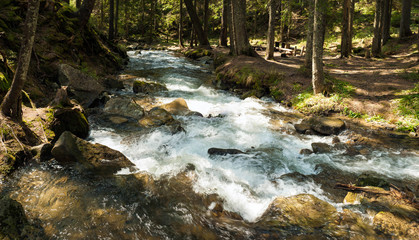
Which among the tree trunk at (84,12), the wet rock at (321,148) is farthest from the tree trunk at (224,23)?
the wet rock at (321,148)

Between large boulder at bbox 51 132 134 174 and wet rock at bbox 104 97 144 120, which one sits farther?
wet rock at bbox 104 97 144 120

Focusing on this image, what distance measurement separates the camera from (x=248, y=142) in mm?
8211

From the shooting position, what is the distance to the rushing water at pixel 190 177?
13.6 feet

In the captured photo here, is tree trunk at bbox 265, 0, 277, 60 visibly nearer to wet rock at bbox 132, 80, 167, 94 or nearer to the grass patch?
the grass patch

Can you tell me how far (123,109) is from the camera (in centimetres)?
1006

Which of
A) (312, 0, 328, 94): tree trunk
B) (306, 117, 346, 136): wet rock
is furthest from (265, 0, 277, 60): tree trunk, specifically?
(306, 117, 346, 136): wet rock

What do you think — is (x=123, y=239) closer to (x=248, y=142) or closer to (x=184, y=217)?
(x=184, y=217)

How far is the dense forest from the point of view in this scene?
4223mm

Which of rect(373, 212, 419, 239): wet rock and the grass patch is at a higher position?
the grass patch

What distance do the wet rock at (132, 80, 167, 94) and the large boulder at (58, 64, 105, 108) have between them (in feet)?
8.92

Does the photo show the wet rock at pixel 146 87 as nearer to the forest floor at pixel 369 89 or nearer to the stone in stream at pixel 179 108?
the stone in stream at pixel 179 108

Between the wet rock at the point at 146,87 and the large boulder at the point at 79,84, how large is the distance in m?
2.72

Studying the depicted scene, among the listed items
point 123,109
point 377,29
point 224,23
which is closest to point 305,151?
point 123,109

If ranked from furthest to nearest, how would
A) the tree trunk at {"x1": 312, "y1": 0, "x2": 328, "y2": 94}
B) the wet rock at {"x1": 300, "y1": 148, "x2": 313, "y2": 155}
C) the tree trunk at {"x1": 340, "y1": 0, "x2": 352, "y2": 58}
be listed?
1. the tree trunk at {"x1": 340, "y1": 0, "x2": 352, "y2": 58}
2. the tree trunk at {"x1": 312, "y1": 0, "x2": 328, "y2": 94}
3. the wet rock at {"x1": 300, "y1": 148, "x2": 313, "y2": 155}
